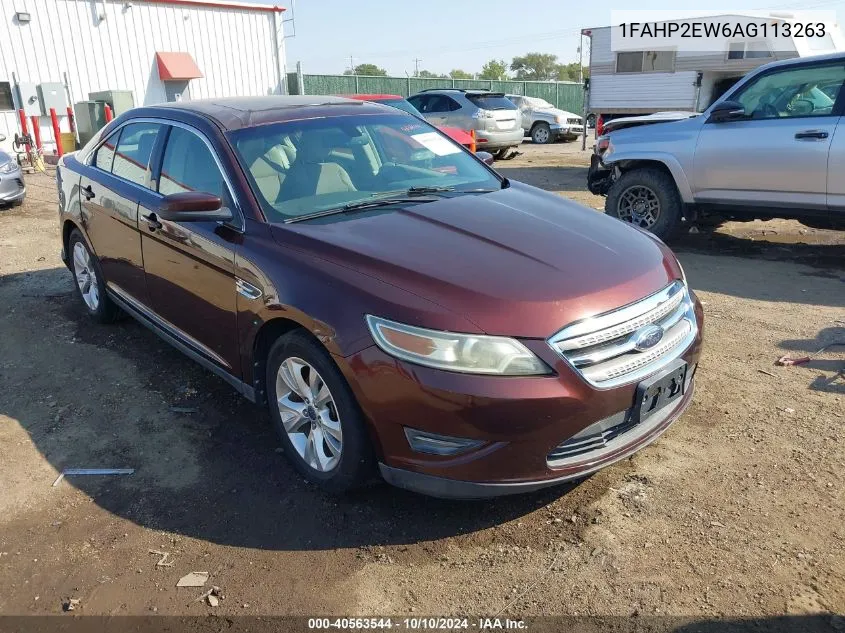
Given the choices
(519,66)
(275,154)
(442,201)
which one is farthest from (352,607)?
(519,66)

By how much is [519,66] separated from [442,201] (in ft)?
315

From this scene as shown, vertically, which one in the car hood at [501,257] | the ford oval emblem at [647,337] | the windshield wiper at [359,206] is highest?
the windshield wiper at [359,206]

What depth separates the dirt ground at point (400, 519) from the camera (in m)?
2.53

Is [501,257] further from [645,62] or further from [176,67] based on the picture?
[176,67]

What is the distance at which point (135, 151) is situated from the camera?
4.41 metres

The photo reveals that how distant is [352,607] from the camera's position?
8.15 ft

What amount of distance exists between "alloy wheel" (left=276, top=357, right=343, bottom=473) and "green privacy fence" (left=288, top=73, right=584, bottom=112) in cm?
2240

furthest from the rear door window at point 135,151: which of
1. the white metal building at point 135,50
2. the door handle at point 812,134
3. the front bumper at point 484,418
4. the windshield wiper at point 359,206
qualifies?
the white metal building at point 135,50

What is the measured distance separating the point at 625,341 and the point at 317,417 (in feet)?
4.49

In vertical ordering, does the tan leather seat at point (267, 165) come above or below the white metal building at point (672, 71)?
below

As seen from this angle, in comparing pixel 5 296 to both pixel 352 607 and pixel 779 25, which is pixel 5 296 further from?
pixel 779 25

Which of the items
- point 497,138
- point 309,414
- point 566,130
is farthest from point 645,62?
point 309,414

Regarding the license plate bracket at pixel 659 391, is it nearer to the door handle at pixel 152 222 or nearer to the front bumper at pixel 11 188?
the door handle at pixel 152 222

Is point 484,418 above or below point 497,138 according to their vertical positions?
below
